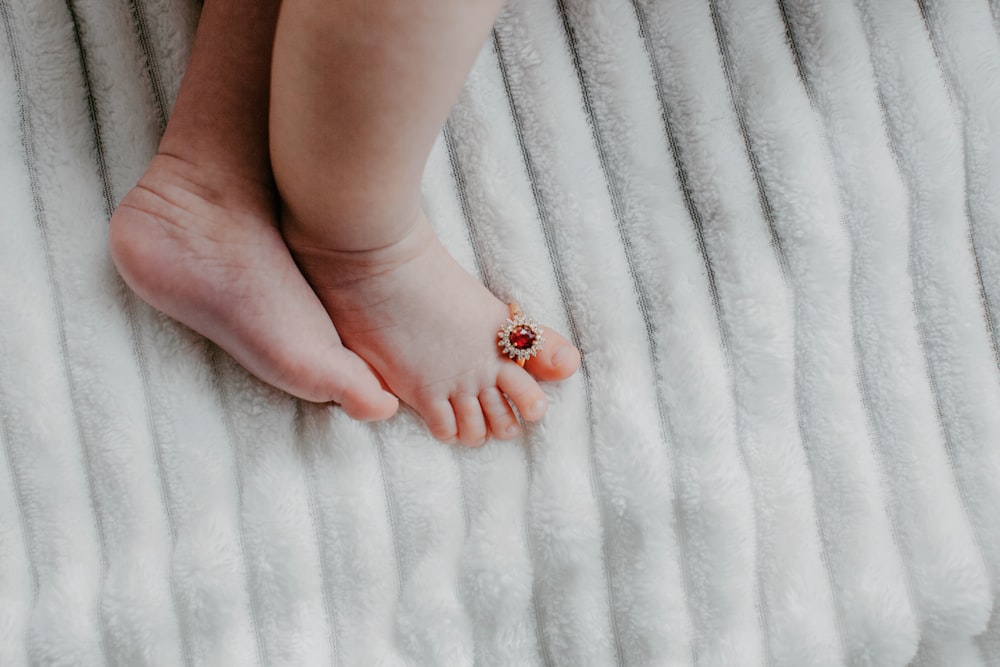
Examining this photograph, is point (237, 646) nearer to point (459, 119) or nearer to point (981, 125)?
point (459, 119)

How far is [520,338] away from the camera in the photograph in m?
0.67

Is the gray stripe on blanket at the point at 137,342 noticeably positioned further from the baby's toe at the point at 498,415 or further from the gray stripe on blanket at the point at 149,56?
the baby's toe at the point at 498,415

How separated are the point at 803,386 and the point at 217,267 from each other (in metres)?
0.48

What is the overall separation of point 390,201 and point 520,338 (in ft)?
0.53

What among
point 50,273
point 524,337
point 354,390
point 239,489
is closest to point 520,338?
point 524,337

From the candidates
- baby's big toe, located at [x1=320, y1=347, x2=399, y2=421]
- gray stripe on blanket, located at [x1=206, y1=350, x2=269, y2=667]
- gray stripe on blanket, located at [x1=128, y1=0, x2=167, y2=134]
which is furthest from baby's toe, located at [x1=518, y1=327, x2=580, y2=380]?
gray stripe on blanket, located at [x1=128, y1=0, x2=167, y2=134]

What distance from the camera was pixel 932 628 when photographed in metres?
0.68

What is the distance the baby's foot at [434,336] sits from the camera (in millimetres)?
645

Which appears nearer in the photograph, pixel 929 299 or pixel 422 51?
pixel 422 51

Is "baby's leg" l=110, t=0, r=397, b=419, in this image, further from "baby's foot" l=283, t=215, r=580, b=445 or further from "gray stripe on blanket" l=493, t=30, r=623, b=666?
"gray stripe on blanket" l=493, t=30, r=623, b=666

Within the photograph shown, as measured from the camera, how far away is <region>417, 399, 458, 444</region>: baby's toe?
2.19ft

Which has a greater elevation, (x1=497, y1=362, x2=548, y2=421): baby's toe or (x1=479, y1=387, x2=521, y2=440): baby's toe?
(x1=497, y1=362, x2=548, y2=421): baby's toe

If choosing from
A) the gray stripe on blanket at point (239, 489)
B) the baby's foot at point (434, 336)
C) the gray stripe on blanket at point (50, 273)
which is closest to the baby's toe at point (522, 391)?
the baby's foot at point (434, 336)

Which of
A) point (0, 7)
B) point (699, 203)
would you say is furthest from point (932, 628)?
point (0, 7)
